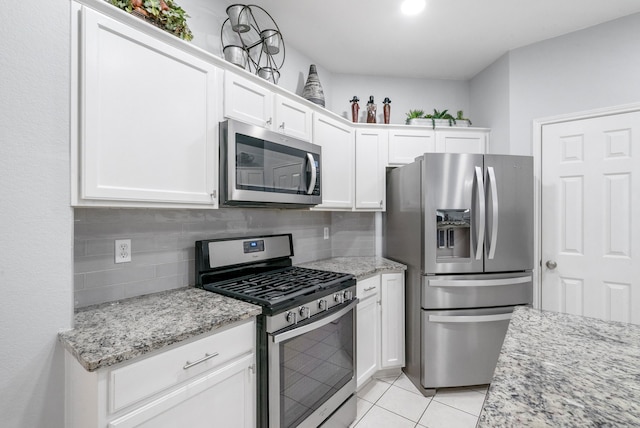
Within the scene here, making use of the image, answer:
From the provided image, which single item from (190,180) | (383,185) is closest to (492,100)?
(383,185)

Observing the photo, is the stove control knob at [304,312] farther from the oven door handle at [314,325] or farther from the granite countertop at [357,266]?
the granite countertop at [357,266]

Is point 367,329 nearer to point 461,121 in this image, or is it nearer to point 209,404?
point 209,404

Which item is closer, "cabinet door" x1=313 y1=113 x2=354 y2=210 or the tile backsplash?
the tile backsplash

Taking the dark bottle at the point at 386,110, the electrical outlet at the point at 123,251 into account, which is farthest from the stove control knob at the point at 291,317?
the dark bottle at the point at 386,110

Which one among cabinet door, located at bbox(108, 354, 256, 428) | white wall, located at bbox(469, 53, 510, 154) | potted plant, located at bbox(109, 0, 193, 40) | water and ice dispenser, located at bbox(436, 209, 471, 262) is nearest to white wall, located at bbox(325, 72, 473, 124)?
white wall, located at bbox(469, 53, 510, 154)

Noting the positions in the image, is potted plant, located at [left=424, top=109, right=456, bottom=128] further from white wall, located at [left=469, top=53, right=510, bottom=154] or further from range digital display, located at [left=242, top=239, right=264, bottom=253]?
range digital display, located at [left=242, top=239, right=264, bottom=253]

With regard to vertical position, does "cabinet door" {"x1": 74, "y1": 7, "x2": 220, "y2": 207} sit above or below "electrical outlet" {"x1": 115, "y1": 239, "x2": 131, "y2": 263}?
above

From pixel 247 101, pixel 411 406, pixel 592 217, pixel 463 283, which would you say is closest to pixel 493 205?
pixel 463 283

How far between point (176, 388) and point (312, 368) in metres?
0.76

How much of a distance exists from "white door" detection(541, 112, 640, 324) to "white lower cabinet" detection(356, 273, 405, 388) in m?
1.26

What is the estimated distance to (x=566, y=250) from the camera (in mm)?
2479

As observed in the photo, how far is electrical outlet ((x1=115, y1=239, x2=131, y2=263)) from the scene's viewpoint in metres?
1.51

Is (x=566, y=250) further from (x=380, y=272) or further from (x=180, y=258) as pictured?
(x=180, y=258)

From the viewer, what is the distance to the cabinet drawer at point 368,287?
2215mm
